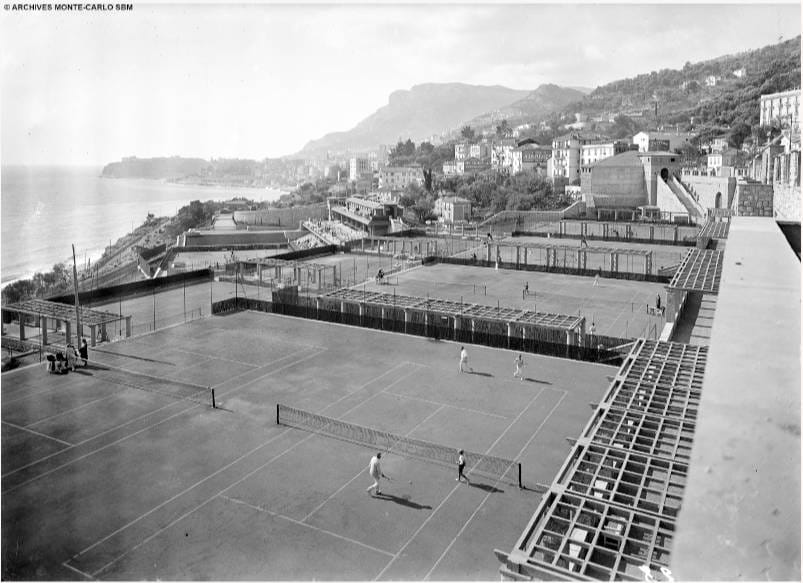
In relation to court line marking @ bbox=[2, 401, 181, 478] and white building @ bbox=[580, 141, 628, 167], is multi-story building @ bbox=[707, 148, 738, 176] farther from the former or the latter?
court line marking @ bbox=[2, 401, 181, 478]

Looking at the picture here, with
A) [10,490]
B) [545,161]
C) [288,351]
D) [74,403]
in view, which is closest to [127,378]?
[74,403]

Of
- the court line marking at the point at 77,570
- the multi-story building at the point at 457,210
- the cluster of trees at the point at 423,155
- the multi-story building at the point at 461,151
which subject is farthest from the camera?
the cluster of trees at the point at 423,155

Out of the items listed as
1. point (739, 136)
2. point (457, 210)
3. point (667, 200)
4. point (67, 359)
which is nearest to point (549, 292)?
point (67, 359)

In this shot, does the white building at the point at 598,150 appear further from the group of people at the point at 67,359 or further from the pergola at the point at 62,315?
the group of people at the point at 67,359

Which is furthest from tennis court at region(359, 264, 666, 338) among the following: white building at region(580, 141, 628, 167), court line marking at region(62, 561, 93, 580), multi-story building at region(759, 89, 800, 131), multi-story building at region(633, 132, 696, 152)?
multi-story building at region(633, 132, 696, 152)

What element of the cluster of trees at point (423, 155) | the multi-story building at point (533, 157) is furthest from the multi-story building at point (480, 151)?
the multi-story building at point (533, 157)
